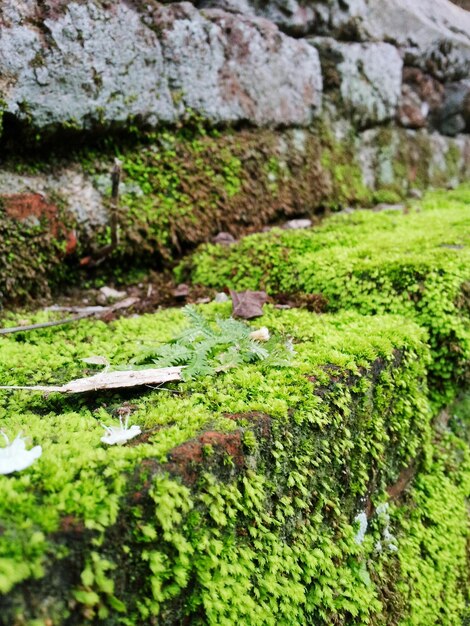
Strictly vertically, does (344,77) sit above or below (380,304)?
above

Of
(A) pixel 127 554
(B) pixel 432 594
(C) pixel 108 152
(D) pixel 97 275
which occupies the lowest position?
(B) pixel 432 594

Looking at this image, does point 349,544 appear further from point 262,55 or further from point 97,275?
point 262,55

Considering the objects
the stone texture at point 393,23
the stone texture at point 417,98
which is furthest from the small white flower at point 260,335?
the stone texture at point 417,98

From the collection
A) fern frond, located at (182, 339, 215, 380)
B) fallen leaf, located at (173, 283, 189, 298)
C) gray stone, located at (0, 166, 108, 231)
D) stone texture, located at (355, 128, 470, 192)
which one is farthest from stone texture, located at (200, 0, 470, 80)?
fern frond, located at (182, 339, 215, 380)

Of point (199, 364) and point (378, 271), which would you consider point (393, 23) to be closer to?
point (378, 271)

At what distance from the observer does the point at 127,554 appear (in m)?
1.35

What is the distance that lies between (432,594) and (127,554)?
2205 millimetres

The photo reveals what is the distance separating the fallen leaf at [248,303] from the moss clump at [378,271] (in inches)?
14.6

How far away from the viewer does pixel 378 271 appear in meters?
3.55

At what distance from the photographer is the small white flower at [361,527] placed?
93.7 inches

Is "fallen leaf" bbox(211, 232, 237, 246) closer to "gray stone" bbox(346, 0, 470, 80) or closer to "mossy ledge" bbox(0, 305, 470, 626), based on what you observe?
A: "mossy ledge" bbox(0, 305, 470, 626)

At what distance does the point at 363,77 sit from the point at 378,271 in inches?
197

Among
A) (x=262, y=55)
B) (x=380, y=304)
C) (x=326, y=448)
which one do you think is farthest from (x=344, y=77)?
(x=326, y=448)

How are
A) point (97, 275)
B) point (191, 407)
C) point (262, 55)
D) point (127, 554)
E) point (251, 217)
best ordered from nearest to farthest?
point (127, 554), point (191, 407), point (97, 275), point (251, 217), point (262, 55)
